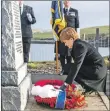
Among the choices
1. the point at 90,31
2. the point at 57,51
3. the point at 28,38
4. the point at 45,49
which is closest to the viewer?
the point at 28,38

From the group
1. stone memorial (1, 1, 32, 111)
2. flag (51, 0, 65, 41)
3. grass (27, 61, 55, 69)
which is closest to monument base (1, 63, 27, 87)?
stone memorial (1, 1, 32, 111)

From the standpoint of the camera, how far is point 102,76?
5.71m

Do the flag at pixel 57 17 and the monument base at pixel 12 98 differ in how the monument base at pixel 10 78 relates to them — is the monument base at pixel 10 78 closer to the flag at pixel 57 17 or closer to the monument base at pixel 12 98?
the monument base at pixel 12 98

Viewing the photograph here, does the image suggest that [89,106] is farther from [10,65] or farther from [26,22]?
[26,22]

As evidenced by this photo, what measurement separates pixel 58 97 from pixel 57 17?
3468mm

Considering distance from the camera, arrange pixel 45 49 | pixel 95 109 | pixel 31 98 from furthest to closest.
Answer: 1. pixel 45 49
2. pixel 31 98
3. pixel 95 109

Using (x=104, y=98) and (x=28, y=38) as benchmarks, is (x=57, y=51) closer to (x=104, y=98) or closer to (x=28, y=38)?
(x=28, y=38)

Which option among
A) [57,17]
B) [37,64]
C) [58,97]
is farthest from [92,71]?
[37,64]

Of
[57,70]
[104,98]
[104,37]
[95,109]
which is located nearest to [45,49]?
[57,70]

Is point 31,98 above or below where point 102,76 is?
below

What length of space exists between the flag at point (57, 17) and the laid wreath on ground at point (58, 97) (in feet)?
9.72

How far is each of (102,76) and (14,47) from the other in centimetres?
154

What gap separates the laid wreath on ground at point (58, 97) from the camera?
5473mm

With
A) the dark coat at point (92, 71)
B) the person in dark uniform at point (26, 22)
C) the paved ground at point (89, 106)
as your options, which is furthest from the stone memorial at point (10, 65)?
the person in dark uniform at point (26, 22)
